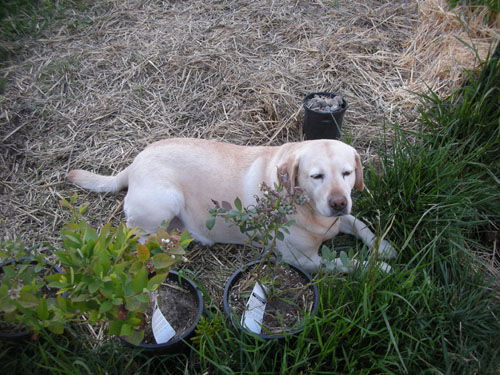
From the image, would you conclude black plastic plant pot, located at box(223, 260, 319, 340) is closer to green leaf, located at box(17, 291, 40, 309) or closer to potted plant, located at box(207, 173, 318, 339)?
potted plant, located at box(207, 173, 318, 339)

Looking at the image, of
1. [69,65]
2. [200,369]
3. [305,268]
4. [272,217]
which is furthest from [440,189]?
[69,65]


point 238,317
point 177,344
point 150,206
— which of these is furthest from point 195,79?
point 177,344

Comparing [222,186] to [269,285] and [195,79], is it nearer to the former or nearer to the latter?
[269,285]

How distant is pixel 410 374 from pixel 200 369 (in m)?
1.08

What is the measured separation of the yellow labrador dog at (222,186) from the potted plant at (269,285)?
0.29m

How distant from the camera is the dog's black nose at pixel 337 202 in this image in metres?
2.19

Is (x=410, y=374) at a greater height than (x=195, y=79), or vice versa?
(x=195, y=79)

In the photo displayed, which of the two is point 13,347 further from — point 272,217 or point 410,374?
point 410,374

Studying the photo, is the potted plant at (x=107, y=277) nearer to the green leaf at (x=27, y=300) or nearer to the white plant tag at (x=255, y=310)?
the green leaf at (x=27, y=300)

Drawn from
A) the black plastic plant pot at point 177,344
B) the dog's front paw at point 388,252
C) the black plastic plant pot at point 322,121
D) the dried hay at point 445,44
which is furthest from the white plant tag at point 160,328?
the dried hay at point 445,44

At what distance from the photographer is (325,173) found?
2.29 meters

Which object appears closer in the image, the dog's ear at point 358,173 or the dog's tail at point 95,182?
the dog's ear at point 358,173

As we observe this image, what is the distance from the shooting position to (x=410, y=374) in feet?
6.33

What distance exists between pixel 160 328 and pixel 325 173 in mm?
1249
